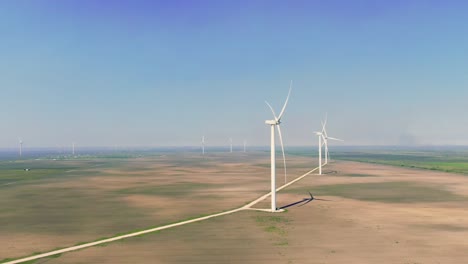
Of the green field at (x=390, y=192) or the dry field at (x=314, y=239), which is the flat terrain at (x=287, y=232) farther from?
the green field at (x=390, y=192)

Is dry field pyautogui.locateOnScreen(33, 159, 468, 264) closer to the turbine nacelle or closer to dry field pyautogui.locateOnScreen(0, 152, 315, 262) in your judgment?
dry field pyautogui.locateOnScreen(0, 152, 315, 262)

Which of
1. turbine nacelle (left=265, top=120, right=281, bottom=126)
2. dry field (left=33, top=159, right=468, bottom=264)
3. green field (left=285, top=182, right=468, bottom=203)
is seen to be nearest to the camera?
dry field (left=33, top=159, right=468, bottom=264)

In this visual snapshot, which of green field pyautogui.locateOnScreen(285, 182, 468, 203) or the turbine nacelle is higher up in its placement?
the turbine nacelle

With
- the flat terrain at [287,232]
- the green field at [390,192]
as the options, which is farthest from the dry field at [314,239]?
the green field at [390,192]

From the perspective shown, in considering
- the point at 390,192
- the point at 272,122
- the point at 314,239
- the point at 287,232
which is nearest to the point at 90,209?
the point at 272,122

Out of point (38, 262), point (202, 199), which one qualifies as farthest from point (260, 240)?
point (202, 199)

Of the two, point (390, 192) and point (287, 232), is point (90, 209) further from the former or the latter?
point (390, 192)

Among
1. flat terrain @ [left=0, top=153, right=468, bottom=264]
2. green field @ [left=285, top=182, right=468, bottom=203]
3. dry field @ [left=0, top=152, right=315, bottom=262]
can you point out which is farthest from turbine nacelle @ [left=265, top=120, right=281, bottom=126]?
green field @ [left=285, top=182, right=468, bottom=203]

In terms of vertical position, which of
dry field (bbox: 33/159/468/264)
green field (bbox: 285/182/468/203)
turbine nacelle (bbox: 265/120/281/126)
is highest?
turbine nacelle (bbox: 265/120/281/126)
